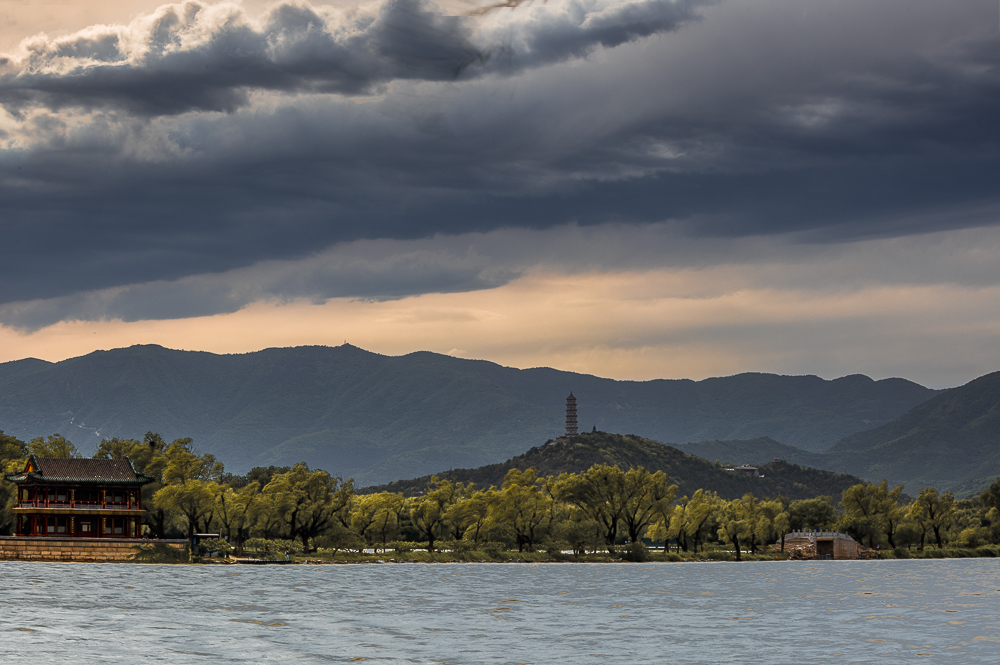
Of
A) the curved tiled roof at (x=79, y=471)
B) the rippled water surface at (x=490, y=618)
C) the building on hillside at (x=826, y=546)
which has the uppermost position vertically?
the curved tiled roof at (x=79, y=471)

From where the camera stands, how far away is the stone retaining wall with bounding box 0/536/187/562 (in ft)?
405

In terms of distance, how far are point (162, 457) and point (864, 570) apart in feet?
300

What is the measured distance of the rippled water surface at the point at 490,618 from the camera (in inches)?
1564

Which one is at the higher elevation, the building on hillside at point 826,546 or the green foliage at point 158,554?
the green foliage at point 158,554

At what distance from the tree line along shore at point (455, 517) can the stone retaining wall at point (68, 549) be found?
3.83m

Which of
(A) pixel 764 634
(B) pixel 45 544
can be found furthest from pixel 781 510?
(A) pixel 764 634

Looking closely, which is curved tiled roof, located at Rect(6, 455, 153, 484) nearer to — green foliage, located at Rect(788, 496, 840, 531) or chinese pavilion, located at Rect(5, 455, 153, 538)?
chinese pavilion, located at Rect(5, 455, 153, 538)

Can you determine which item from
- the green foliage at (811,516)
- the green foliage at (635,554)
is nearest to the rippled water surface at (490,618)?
the green foliage at (635,554)

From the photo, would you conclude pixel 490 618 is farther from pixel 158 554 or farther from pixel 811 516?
pixel 811 516

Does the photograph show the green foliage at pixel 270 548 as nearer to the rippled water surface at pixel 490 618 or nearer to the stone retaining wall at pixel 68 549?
the stone retaining wall at pixel 68 549

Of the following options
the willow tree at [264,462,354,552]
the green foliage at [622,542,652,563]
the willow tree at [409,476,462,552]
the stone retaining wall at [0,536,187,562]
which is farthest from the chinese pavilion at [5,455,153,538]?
the green foliage at [622,542,652,563]

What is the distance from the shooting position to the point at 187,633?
45.3 m

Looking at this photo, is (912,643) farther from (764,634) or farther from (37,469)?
(37,469)

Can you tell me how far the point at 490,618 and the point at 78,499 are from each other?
92.4 m
